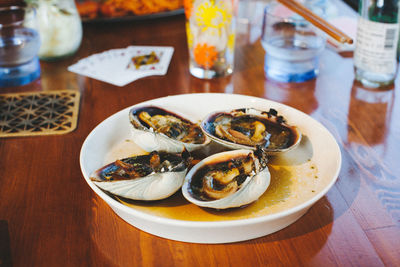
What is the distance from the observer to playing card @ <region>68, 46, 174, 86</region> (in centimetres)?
123

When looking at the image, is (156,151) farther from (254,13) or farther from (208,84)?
(254,13)

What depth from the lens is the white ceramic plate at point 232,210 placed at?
63 centimetres

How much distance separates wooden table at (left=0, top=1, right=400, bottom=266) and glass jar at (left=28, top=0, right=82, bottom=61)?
124 mm

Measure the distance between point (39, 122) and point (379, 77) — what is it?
0.88m

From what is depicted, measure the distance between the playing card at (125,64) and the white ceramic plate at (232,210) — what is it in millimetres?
328

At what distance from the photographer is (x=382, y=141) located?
0.92 meters

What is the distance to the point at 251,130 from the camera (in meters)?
0.82

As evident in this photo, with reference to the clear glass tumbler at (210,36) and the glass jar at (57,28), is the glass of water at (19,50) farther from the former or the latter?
the clear glass tumbler at (210,36)

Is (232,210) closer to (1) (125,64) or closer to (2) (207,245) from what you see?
(2) (207,245)

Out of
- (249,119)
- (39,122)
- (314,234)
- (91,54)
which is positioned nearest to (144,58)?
(91,54)

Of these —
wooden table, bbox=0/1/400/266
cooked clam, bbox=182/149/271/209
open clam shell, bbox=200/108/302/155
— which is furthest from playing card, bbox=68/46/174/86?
cooked clam, bbox=182/149/271/209

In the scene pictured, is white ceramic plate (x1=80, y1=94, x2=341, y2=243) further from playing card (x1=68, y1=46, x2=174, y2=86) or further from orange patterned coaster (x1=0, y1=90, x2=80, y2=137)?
playing card (x1=68, y1=46, x2=174, y2=86)

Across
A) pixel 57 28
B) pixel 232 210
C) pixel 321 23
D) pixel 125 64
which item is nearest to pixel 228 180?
pixel 232 210

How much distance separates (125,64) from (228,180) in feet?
2.40
